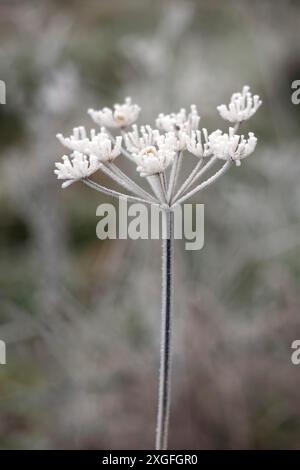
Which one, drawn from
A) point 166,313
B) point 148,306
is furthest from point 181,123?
point 148,306

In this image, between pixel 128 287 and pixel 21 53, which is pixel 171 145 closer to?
pixel 128 287

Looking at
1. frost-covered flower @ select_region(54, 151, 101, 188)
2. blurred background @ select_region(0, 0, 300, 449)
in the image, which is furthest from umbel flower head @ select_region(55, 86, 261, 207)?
blurred background @ select_region(0, 0, 300, 449)

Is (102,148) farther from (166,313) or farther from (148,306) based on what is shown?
(148,306)

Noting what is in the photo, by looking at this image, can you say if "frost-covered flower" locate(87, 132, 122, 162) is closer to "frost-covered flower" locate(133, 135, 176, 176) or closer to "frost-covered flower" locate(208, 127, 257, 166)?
"frost-covered flower" locate(133, 135, 176, 176)

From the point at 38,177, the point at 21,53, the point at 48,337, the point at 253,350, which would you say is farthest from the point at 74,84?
the point at 21,53

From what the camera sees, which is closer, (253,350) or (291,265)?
(253,350)

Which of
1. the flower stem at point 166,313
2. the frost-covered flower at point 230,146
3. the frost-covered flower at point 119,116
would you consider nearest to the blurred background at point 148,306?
the frost-covered flower at point 119,116

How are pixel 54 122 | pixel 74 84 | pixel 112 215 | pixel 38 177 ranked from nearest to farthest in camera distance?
1. pixel 112 215
2. pixel 74 84
3. pixel 38 177
4. pixel 54 122
